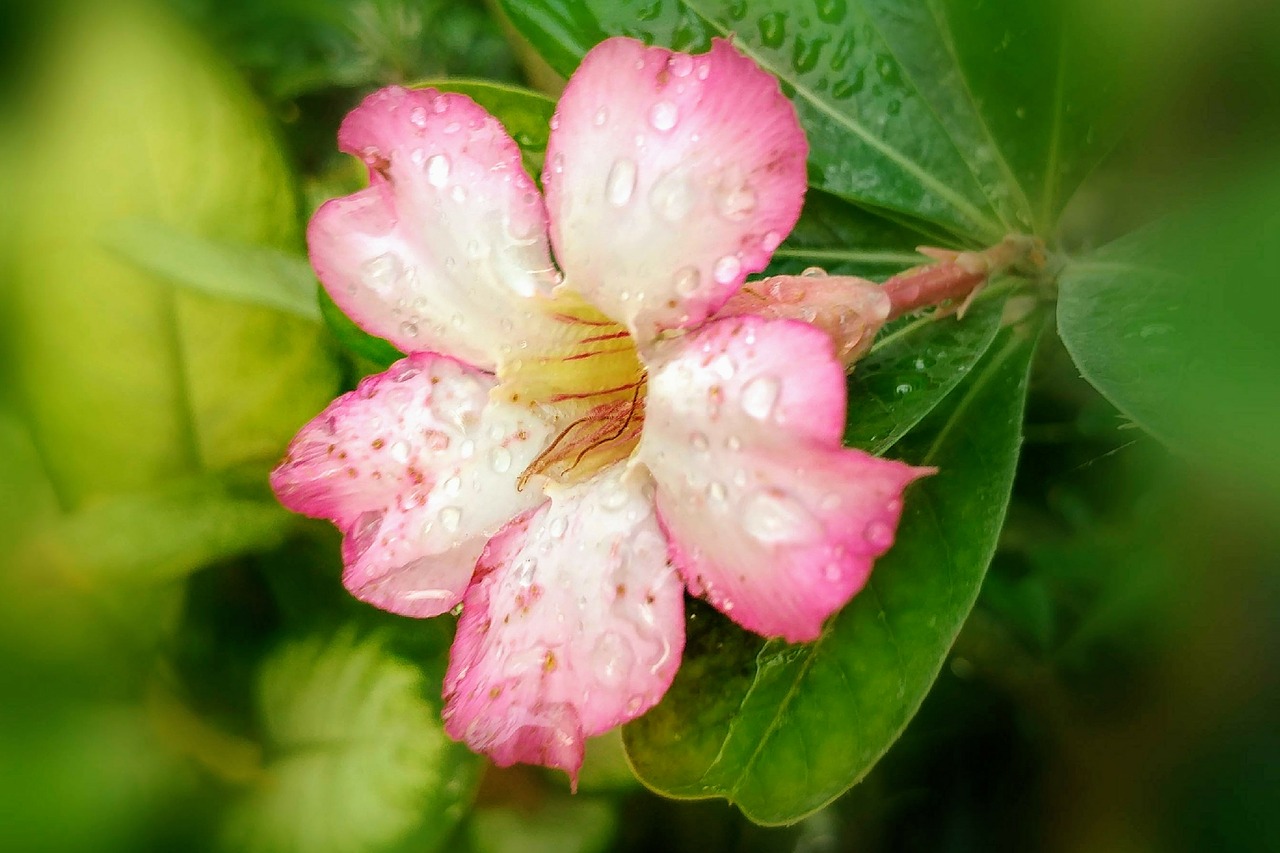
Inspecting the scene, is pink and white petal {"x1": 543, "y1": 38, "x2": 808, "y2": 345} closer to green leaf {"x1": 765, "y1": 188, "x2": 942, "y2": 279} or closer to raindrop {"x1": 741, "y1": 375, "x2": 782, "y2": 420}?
raindrop {"x1": 741, "y1": 375, "x2": 782, "y2": 420}

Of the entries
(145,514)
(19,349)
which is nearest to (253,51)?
(19,349)

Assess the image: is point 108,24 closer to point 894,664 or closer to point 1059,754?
point 894,664

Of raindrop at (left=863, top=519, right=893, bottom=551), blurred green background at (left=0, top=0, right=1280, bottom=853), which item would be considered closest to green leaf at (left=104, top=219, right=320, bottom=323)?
blurred green background at (left=0, top=0, right=1280, bottom=853)

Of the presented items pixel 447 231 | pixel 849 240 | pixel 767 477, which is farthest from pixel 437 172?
pixel 849 240

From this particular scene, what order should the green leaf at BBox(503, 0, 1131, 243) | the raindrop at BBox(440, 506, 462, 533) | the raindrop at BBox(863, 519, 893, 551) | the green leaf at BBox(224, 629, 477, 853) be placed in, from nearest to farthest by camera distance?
1. the raindrop at BBox(863, 519, 893, 551)
2. the raindrop at BBox(440, 506, 462, 533)
3. the green leaf at BBox(503, 0, 1131, 243)
4. the green leaf at BBox(224, 629, 477, 853)

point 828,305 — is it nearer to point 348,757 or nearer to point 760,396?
point 760,396

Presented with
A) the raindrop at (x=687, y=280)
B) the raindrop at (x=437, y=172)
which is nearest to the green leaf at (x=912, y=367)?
the raindrop at (x=687, y=280)
